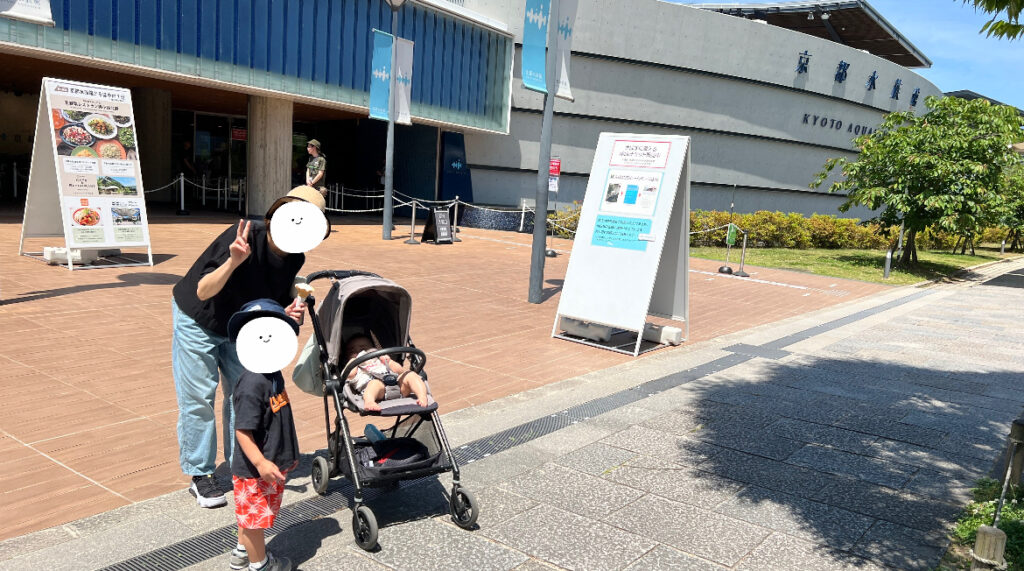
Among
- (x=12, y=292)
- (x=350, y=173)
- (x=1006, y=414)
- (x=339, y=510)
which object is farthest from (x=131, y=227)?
(x=350, y=173)

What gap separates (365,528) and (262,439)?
75 centimetres

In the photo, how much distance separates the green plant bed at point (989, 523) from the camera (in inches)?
142

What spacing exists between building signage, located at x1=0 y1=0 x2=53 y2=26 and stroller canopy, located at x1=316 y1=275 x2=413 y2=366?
5.70 metres

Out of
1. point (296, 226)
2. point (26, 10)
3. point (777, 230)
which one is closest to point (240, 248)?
point (296, 226)

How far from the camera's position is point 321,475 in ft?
13.1

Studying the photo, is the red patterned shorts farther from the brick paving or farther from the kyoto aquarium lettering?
the kyoto aquarium lettering

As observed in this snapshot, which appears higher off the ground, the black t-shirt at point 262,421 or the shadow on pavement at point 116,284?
the black t-shirt at point 262,421

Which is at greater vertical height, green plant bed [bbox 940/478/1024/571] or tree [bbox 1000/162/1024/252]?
tree [bbox 1000/162/1024/252]

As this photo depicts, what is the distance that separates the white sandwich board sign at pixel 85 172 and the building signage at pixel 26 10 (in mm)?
2246

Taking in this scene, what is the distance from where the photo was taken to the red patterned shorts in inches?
122

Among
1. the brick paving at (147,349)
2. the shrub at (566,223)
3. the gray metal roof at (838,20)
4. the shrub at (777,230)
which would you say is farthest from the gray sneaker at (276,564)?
the gray metal roof at (838,20)

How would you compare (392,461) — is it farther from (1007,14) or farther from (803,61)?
(803,61)

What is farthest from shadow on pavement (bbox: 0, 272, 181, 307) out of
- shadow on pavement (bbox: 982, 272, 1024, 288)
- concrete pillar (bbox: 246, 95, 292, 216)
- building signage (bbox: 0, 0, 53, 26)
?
shadow on pavement (bbox: 982, 272, 1024, 288)

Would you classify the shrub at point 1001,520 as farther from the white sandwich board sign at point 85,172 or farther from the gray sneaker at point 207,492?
the white sandwich board sign at point 85,172
